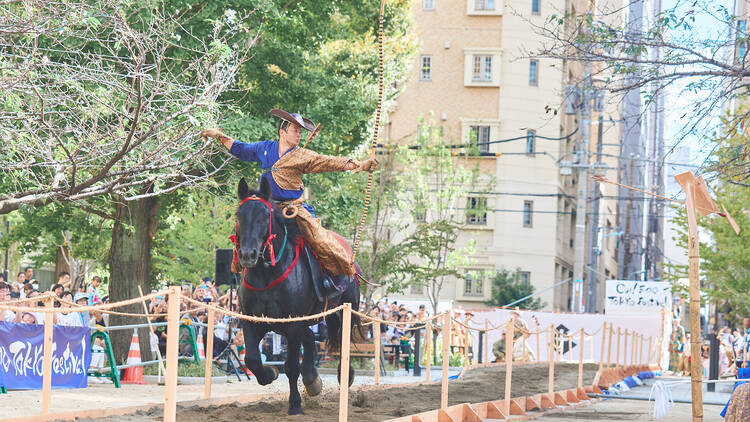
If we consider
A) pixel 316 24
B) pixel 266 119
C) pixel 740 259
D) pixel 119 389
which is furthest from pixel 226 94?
pixel 740 259

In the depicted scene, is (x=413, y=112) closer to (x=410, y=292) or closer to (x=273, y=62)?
(x=410, y=292)

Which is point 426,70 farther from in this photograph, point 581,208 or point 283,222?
point 283,222

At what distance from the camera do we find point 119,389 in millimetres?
14820

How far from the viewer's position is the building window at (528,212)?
5653 cm

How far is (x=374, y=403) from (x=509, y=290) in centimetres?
4089

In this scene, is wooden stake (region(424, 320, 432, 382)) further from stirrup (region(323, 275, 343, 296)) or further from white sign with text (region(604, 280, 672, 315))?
white sign with text (region(604, 280, 672, 315))

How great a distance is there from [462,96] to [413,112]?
2.99 metres

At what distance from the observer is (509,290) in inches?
2077

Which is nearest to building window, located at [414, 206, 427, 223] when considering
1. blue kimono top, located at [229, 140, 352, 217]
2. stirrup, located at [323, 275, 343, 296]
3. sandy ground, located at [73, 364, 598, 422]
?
sandy ground, located at [73, 364, 598, 422]

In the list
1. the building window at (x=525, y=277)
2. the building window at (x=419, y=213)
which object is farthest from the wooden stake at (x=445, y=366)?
the building window at (x=525, y=277)

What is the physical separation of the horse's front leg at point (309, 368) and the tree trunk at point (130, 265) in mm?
8757

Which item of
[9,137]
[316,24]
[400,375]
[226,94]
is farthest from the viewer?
[400,375]

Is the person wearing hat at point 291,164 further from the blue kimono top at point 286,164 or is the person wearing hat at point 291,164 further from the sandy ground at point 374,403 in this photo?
the sandy ground at point 374,403

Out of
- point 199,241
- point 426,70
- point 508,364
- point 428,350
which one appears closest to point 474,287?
point 426,70
